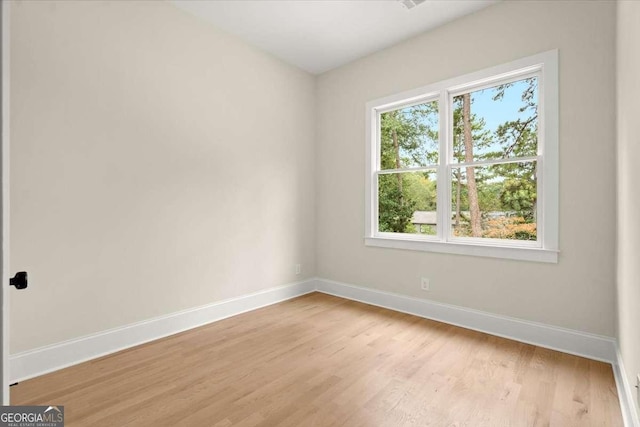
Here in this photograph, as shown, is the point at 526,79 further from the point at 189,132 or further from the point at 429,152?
the point at 189,132

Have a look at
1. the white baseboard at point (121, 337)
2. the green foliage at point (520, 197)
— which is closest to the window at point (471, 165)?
the green foliage at point (520, 197)

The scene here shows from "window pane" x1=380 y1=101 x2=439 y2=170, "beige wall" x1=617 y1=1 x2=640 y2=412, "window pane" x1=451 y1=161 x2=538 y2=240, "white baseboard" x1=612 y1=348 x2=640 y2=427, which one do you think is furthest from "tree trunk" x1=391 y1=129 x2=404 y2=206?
"white baseboard" x1=612 y1=348 x2=640 y2=427

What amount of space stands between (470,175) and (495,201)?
340 millimetres

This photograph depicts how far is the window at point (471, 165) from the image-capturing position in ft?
8.59

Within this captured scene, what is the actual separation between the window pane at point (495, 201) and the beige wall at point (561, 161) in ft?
0.81

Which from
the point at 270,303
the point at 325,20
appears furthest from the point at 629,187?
the point at 270,303

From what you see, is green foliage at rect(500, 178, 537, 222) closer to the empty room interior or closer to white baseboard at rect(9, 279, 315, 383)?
the empty room interior

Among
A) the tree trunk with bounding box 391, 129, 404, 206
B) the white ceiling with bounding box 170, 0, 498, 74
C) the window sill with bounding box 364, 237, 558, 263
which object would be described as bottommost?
the window sill with bounding box 364, 237, 558, 263

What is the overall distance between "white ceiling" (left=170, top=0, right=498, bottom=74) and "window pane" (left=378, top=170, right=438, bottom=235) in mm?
1471

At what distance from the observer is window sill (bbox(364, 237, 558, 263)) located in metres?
2.57

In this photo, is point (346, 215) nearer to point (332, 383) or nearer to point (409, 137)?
point (409, 137)

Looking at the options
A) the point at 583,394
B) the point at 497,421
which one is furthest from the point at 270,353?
the point at 583,394

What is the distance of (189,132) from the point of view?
2.94 m

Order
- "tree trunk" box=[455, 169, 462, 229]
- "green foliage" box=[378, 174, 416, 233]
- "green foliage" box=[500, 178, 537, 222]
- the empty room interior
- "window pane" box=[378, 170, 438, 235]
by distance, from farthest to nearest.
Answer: "green foliage" box=[378, 174, 416, 233] → "window pane" box=[378, 170, 438, 235] → "tree trunk" box=[455, 169, 462, 229] → "green foliage" box=[500, 178, 537, 222] → the empty room interior
